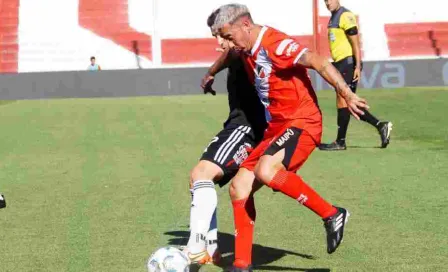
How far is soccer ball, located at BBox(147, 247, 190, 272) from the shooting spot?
614 cm

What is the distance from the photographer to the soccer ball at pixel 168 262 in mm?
6145

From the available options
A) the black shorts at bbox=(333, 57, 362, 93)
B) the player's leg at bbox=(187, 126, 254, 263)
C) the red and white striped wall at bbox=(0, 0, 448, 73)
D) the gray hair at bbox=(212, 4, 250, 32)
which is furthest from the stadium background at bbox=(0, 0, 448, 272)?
the red and white striped wall at bbox=(0, 0, 448, 73)

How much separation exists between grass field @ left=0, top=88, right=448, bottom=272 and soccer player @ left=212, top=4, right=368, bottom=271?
428 mm

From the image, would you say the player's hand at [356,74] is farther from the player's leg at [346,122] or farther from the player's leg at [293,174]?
the player's leg at [293,174]

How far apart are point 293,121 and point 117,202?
11.5 feet

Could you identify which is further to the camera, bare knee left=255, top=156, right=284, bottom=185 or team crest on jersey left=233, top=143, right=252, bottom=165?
team crest on jersey left=233, top=143, right=252, bottom=165

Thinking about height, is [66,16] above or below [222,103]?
above

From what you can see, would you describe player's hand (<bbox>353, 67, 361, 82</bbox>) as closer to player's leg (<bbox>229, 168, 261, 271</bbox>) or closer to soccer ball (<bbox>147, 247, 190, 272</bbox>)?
player's leg (<bbox>229, 168, 261, 271</bbox>)

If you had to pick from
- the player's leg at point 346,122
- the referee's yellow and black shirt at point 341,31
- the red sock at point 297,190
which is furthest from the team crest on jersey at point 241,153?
the referee's yellow and black shirt at point 341,31

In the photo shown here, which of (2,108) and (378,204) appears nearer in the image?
(378,204)

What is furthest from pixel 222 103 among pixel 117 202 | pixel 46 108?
pixel 117 202

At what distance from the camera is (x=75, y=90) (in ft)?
102

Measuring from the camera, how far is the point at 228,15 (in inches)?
241

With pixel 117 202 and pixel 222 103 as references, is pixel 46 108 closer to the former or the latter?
pixel 222 103
